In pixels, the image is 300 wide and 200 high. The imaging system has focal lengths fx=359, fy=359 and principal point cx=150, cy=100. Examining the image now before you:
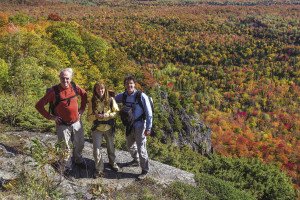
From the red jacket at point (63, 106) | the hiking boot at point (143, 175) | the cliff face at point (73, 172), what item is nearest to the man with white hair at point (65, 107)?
the red jacket at point (63, 106)

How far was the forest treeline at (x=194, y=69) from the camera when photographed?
14.4 m

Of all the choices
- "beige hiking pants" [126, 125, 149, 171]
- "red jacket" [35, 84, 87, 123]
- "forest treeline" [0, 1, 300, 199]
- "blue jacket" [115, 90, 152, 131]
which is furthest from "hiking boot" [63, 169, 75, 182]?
"forest treeline" [0, 1, 300, 199]

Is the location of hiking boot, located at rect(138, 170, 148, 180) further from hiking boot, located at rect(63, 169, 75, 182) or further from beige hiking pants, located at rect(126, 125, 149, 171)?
hiking boot, located at rect(63, 169, 75, 182)

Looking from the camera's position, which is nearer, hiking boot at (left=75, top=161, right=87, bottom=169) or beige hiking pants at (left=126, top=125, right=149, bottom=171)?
beige hiking pants at (left=126, top=125, right=149, bottom=171)

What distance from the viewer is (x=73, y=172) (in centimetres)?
834

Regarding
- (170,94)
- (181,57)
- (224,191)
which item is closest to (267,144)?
(170,94)

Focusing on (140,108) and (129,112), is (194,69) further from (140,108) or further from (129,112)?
A: (129,112)

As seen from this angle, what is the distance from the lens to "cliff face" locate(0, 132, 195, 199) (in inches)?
292

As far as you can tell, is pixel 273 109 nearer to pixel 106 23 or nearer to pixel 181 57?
pixel 181 57

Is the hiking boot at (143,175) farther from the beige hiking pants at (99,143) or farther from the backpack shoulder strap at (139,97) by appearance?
the backpack shoulder strap at (139,97)

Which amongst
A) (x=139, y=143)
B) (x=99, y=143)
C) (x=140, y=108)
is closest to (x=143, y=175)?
(x=139, y=143)

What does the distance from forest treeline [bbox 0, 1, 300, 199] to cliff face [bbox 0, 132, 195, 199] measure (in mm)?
1551

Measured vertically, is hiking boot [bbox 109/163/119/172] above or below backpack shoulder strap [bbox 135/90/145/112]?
below

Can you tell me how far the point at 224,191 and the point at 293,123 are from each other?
80359mm
